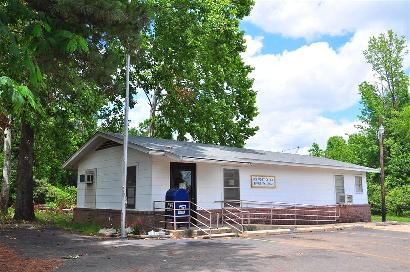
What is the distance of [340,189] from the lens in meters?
25.0

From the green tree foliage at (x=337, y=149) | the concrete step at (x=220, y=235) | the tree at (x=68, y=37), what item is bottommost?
the concrete step at (x=220, y=235)

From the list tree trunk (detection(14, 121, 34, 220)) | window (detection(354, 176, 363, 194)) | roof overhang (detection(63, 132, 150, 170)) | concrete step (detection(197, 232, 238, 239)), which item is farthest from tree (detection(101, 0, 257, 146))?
concrete step (detection(197, 232, 238, 239))

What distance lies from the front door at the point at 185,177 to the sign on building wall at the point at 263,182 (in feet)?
11.1

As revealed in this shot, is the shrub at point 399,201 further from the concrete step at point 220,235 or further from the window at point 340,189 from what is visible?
the concrete step at point 220,235

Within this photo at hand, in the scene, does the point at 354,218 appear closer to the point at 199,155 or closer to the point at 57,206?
the point at 199,155

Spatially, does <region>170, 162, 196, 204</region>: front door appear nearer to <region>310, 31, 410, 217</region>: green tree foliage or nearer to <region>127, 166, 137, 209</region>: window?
<region>127, 166, 137, 209</region>: window

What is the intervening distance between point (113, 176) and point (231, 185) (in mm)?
5367

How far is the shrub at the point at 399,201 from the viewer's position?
1460 inches

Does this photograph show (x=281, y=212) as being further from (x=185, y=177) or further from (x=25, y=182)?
(x=25, y=182)

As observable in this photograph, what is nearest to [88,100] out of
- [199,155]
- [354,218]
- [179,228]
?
[199,155]

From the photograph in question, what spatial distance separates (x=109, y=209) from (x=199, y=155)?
511 cm

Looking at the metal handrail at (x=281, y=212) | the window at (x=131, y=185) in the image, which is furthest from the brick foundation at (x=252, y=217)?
the window at (x=131, y=185)

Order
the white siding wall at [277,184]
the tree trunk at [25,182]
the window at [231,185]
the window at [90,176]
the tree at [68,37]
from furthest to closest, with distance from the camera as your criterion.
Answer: the tree trunk at [25,182]
the window at [90,176]
the window at [231,185]
the white siding wall at [277,184]
the tree at [68,37]

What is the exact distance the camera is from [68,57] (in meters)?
10.8
